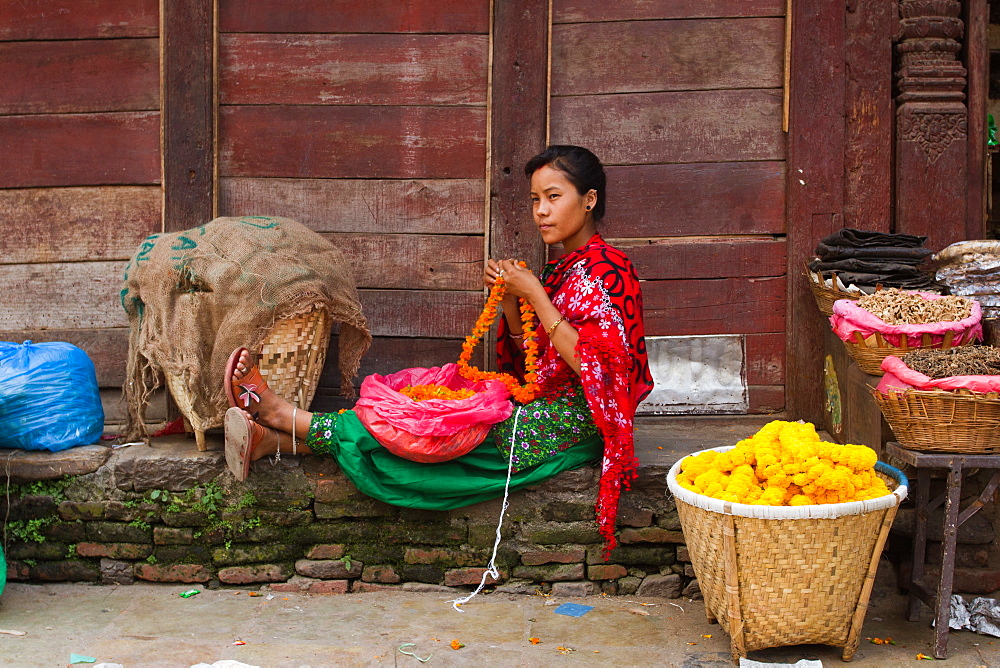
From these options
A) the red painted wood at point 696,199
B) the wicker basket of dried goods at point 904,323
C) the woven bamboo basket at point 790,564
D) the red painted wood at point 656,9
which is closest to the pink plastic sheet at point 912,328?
the wicker basket of dried goods at point 904,323

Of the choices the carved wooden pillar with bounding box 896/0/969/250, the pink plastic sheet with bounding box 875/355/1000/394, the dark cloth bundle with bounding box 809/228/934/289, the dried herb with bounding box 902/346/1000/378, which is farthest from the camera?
the carved wooden pillar with bounding box 896/0/969/250

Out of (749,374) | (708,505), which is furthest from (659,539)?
(749,374)

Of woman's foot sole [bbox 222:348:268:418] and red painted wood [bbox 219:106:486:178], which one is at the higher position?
red painted wood [bbox 219:106:486:178]

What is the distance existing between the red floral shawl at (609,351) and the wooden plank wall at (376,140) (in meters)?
1.02

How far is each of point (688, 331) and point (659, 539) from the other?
3.88ft

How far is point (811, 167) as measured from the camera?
4.30m

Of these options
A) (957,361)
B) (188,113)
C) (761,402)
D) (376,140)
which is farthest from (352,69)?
(957,361)

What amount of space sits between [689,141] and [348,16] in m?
1.79

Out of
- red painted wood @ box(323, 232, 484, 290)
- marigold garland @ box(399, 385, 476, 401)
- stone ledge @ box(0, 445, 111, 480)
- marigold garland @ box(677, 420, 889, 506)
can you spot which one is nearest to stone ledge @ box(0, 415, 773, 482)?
stone ledge @ box(0, 445, 111, 480)

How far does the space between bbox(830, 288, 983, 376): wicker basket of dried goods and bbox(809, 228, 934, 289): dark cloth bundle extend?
26 cm

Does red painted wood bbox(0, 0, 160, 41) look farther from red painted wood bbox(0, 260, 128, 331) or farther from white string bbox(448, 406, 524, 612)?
white string bbox(448, 406, 524, 612)

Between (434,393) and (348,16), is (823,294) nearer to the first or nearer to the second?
(434,393)

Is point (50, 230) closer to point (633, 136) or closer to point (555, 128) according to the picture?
point (555, 128)

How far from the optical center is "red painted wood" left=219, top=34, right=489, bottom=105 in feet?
14.5
